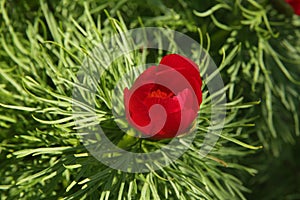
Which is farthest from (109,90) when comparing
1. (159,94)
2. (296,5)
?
(296,5)

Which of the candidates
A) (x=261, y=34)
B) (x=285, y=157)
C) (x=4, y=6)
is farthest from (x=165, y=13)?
(x=285, y=157)

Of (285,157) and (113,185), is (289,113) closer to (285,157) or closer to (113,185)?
(285,157)

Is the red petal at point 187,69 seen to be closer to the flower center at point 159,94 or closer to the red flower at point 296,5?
the flower center at point 159,94

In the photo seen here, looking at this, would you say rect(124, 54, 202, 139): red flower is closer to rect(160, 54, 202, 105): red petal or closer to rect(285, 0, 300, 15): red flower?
rect(160, 54, 202, 105): red petal

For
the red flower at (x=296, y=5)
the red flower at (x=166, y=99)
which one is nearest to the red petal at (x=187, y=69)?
the red flower at (x=166, y=99)

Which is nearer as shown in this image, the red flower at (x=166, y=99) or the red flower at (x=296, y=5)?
the red flower at (x=166, y=99)

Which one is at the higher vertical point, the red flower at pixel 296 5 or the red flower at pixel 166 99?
the red flower at pixel 296 5

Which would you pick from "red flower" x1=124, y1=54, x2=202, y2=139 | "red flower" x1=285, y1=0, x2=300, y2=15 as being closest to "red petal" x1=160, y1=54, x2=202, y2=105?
"red flower" x1=124, y1=54, x2=202, y2=139
